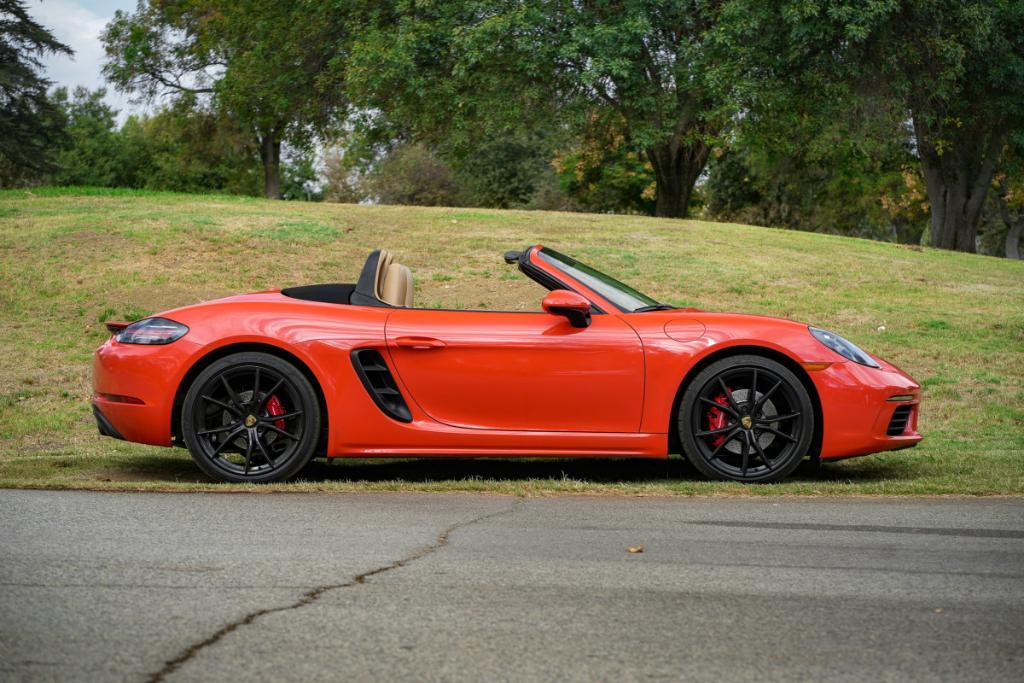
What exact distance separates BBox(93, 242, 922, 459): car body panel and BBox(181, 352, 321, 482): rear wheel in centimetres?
10

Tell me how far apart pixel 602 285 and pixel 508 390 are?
3.16 feet

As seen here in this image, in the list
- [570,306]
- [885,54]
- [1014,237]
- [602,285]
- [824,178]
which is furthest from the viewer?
[1014,237]

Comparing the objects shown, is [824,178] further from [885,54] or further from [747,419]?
[747,419]

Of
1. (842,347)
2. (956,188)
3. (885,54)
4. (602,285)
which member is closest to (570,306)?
(602,285)

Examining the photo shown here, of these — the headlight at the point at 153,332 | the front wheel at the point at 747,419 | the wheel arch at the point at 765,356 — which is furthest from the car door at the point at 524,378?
the headlight at the point at 153,332

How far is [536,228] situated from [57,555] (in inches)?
716

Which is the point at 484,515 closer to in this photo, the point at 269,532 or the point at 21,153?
the point at 269,532

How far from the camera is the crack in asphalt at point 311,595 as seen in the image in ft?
10.8

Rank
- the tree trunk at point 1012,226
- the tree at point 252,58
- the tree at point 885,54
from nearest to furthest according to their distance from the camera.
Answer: the tree at point 885,54 < the tree at point 252,58 < the tree trunk at point 1012,226

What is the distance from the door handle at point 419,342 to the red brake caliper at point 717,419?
1.49 metres

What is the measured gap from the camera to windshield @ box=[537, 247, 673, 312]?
6.89m

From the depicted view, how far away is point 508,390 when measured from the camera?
650 cm

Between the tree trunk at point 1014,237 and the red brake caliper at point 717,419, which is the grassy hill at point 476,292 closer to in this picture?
the red brake caliper at point 717,419

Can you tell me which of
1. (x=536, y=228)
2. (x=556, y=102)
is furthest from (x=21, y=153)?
Result: (x=536, y=228)
